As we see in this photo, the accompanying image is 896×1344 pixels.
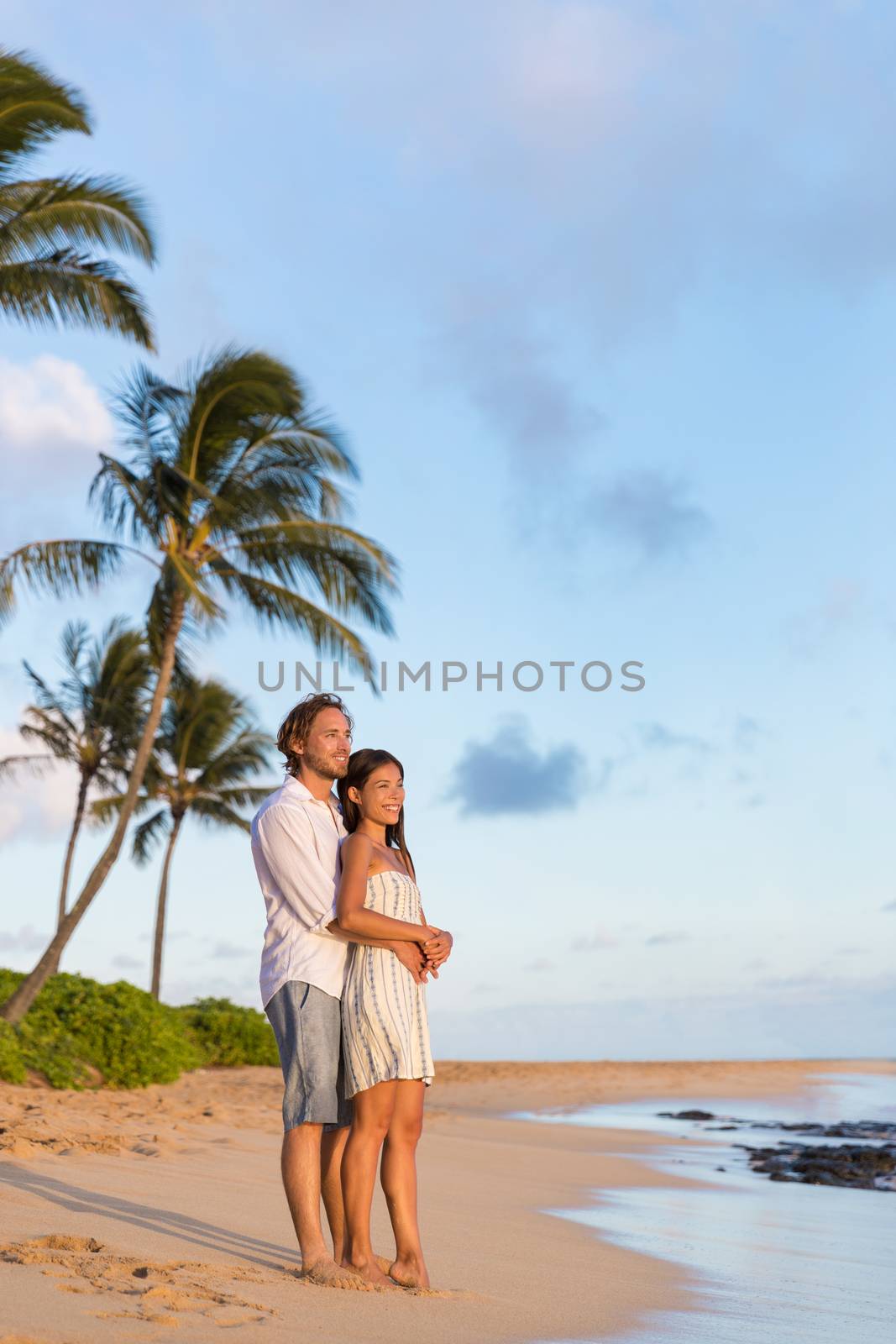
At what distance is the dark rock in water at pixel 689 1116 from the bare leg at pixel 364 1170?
1249cm

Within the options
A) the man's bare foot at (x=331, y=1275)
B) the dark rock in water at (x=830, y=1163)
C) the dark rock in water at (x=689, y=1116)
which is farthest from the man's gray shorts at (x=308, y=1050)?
the dark rock in water at (x=689, y=1116)

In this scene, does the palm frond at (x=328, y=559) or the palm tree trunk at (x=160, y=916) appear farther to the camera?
the palm tree trunk at (x=160, y=916)

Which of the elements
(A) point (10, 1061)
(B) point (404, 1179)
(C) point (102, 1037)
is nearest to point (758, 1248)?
(B) point (404, 1179)

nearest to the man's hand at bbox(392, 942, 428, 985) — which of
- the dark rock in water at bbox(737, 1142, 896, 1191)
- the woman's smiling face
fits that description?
the woman's smiling face

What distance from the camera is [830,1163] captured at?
1077cm

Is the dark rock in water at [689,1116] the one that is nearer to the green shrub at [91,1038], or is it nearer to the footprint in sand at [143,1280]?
the green shrub at [91,1038]

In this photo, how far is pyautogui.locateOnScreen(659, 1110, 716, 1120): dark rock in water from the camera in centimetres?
1569

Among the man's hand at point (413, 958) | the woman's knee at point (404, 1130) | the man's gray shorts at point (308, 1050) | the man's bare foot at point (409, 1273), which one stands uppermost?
the man's hand at point (413, 958)

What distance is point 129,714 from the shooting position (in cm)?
2467

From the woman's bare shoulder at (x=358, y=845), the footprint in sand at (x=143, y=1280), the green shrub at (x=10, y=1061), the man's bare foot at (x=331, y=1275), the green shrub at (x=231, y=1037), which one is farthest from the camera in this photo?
the green shrub at (x=231, y=1037)

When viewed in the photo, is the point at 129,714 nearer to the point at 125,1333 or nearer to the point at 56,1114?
the point at 56,1114

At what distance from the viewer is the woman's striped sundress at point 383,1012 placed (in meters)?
4.08

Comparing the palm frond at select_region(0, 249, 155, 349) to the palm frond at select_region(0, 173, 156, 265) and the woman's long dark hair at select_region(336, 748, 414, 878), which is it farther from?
the woman's long dark hair at select_region(336, 748, 414, 878)

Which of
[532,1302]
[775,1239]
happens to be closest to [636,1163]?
[775,1239]
